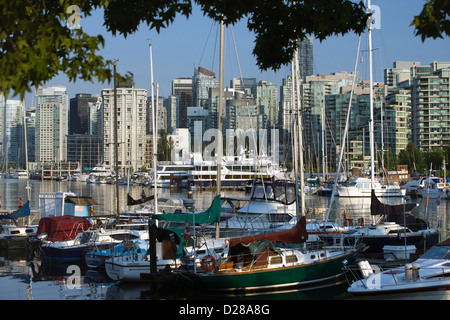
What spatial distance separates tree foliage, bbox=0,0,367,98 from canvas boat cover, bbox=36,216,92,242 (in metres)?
20.9

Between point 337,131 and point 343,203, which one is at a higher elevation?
point 337,131

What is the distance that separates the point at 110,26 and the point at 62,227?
2134 centimetres

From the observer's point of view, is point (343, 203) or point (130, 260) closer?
point (130, 260)

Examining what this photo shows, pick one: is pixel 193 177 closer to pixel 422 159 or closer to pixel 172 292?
pixel 422 159

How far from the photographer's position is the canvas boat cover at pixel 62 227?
2845 cm

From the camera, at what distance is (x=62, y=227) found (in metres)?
28.7

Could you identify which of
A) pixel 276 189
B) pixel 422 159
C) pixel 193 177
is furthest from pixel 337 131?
pixel 276 189

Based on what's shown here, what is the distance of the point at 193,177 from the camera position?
9662 cm
